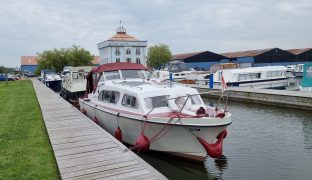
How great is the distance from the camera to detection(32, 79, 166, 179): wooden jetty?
Answer: 283 inches

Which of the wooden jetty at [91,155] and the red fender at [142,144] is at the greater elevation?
the wooden jetty at [91,155]

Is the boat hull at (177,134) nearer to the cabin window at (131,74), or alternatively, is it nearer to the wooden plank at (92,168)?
the wooden plank at (92,168)

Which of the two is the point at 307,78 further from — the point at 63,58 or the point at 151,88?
the point at 63,58

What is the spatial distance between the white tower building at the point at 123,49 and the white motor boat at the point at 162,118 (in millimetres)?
63960

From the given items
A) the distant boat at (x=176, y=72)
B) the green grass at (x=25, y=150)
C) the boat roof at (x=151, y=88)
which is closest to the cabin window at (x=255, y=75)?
the distant boat at (x=176, y=72)

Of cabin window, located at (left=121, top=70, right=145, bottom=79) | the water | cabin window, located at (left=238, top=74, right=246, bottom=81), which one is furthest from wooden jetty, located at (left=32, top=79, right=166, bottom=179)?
cabin window, located at (left=238, top=74, right=246, bottom=81)

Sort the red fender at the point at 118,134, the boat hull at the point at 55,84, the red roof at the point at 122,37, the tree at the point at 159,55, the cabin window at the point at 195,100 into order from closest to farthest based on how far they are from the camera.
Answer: the cabin window at the point at 195,100, the red fender at the point at 118,134, the boat hull at the point at 55,84, the tree at the point at 159,55, the red roof at the point at 122,37

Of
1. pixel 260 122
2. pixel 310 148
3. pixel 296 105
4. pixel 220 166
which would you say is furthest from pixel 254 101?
pixel 220 166

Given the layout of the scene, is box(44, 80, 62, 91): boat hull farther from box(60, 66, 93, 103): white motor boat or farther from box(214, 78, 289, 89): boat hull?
box(214, 78, 289, 89): boat hull

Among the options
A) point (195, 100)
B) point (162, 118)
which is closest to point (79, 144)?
point (162, 118)

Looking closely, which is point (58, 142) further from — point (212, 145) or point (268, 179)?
point (268, 179)

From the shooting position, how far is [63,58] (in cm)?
7331

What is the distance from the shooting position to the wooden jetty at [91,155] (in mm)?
7180

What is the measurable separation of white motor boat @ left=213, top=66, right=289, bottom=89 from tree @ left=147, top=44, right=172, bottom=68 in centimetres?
4672
